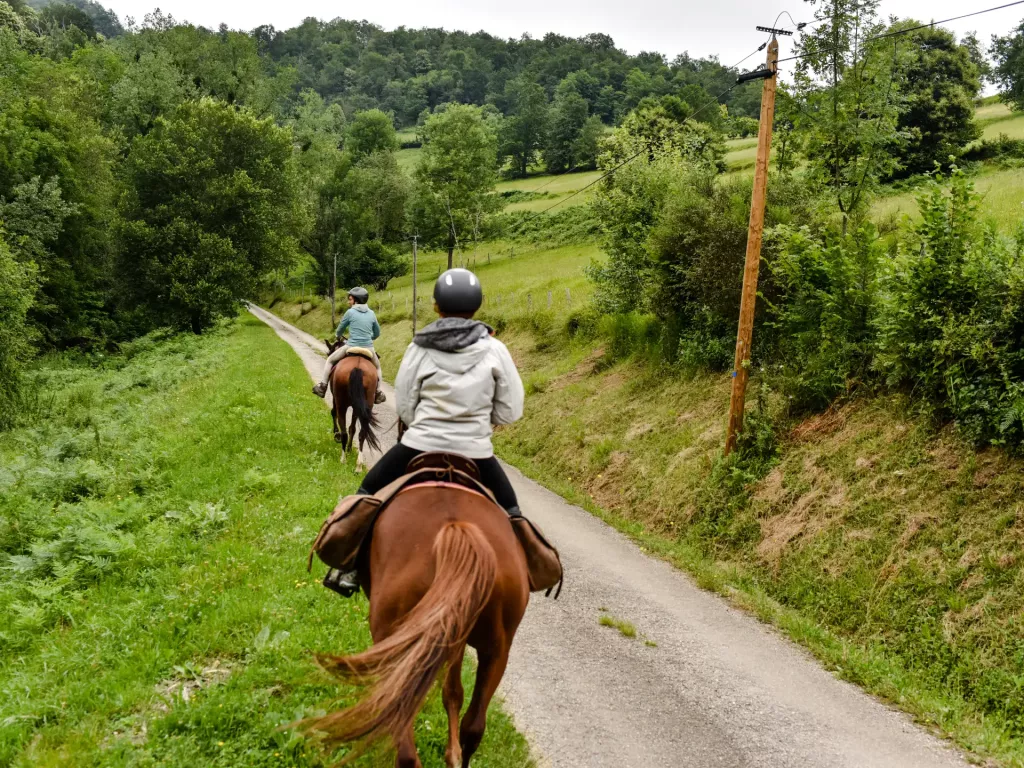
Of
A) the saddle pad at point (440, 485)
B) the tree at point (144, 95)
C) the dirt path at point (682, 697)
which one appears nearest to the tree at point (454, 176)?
the tree at point (144, 95)

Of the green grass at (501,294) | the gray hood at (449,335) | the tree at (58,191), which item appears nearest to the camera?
the gray hood at (449,335)

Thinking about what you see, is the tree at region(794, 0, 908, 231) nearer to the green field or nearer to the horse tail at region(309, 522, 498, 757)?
the horse tail at region(309, 522, 498, 757)

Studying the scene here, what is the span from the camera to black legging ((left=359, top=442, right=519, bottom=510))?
5133mm

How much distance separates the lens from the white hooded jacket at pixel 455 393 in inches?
195

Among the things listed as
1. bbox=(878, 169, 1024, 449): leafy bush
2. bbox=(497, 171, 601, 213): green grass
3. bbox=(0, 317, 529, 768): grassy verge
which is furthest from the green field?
bbox=(0, 317, 529, 768): grassy verge

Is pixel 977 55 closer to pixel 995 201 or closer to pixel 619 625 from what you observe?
pixel 995 201

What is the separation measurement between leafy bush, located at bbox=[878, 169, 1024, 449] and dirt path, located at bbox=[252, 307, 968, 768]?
14.2ft

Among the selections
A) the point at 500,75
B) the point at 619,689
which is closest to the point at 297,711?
the point at 619,689

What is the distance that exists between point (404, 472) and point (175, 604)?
11.6 ft

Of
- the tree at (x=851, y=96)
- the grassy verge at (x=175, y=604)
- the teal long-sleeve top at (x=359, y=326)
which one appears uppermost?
the tree at (x=851, y=96)

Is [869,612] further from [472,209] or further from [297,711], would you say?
[472,209]

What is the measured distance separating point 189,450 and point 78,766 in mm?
9239

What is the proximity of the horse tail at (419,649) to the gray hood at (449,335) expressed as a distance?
4.46 ft

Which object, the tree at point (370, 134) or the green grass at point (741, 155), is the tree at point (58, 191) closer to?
the green grass at point (741, 155)
